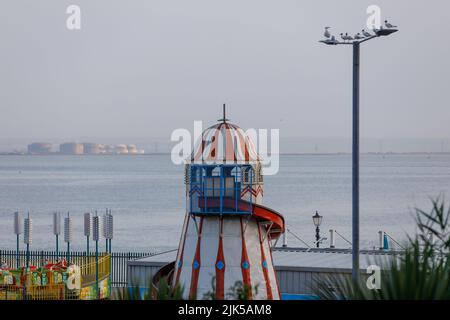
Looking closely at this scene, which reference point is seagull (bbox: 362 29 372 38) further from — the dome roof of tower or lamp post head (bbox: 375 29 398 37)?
the dome roof of tower

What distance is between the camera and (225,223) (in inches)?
1072

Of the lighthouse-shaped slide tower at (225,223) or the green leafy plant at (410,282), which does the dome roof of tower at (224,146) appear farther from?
the green leafy plant at (410,282)

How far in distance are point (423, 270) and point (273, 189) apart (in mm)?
178435

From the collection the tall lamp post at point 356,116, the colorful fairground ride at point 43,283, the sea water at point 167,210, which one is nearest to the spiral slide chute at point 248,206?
the tall lamp post at point 356,116

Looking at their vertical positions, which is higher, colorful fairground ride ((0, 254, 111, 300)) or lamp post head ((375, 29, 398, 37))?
lamp post head ((375, 29, 398, 37))

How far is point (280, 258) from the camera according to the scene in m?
35.2

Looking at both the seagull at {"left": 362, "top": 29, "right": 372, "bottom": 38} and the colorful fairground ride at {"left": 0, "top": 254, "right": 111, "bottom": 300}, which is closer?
the seagull at {"left": 362, "top": 29, "right": 372, "bottom": 38}

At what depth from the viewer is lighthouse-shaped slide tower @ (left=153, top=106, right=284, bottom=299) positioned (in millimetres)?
27000

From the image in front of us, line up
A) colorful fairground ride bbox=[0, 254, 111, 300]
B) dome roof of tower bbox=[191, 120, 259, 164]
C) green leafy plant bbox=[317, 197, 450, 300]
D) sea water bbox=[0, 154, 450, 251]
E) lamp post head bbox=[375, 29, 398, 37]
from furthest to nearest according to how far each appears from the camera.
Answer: sea water bbox=[0, 154, 450, 251] → colorful fairground ride bbox=[0, 254, 111, 300] → dome roof of tower bbox=[191, 120, 259, 164] → lamp post head bbox=[375, 29, 398, 37] → green leafy plant bbox=[317, 197, 450, 300]

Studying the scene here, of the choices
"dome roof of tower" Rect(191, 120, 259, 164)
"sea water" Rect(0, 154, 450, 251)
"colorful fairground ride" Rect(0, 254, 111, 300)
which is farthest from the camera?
"sea water" Rect(0, 154, 450, 251)

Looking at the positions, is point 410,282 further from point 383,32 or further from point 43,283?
point 43,283

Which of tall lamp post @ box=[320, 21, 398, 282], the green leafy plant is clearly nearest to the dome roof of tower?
tall lamp post @ box=[320, 21, 398, 282]

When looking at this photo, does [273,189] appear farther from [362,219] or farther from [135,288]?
[135,288]
